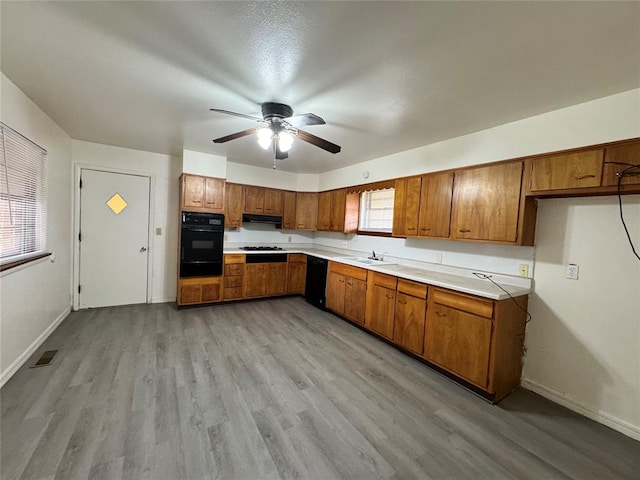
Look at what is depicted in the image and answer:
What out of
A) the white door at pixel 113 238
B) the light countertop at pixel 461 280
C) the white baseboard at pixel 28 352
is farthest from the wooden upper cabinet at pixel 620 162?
the white door at pixel 113 238

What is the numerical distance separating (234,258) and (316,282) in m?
1.48

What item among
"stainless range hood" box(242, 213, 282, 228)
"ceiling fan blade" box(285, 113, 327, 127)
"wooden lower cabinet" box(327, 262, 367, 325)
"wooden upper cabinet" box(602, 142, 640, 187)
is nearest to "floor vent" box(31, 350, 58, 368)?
"stainless range hood" box(242, 213, 282, 228)

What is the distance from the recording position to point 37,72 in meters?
2.07

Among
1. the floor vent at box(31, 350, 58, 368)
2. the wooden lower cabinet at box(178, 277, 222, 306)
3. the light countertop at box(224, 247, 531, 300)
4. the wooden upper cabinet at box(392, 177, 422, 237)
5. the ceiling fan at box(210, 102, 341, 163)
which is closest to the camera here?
the ceiling fan at box(210, 102, 341, 163)

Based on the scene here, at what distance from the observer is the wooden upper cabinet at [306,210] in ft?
18.2

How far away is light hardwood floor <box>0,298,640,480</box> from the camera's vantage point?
5.28 ft

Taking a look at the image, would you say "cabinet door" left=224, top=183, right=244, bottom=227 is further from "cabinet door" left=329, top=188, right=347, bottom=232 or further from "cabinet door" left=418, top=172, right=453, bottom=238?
"cabinet door" left=418, top=172, right=453, bottom=238

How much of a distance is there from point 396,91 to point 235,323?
341 centimetres

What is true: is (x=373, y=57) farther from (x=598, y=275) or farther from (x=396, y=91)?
(x=598, y=275)

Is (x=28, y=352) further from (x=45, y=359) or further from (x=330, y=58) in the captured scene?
(x=330, y=58)

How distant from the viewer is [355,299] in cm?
388

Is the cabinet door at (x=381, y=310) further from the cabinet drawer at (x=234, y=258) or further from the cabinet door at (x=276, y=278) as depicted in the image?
the cabinet drawer at (x=234, y=258)

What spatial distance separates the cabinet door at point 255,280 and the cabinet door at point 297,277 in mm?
519

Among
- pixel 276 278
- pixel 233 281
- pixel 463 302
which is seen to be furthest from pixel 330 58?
pixel 276 278
